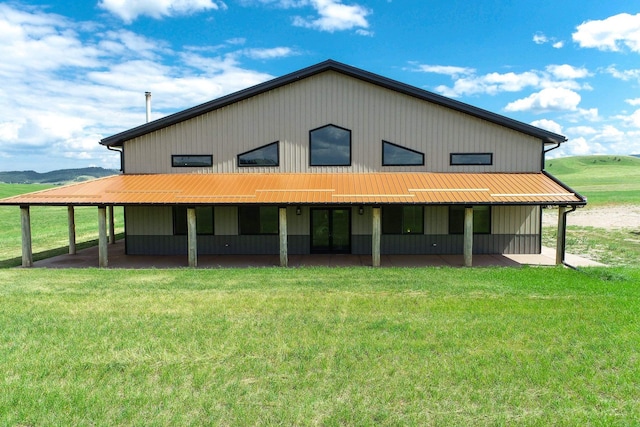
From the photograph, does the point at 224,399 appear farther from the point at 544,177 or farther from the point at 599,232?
the point at 599,232

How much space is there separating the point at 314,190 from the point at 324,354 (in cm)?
828

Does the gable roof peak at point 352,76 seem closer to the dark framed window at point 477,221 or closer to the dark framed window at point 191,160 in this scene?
the dark framed window at point 191,160

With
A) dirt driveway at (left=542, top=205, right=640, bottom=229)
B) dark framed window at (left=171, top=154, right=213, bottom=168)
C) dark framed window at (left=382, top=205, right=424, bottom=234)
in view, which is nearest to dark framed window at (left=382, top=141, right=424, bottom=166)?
dark framed window at (left=382, top=205, right=424, bottom=234)

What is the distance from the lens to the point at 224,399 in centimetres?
504

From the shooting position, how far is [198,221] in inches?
639

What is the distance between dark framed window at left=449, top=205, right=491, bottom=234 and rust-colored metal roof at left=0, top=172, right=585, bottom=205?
154 cm

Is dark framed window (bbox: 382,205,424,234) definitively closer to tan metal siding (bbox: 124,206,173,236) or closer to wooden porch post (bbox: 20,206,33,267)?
tan metal siding (bbox: 124,206,173,236)

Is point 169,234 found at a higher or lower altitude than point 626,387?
higher

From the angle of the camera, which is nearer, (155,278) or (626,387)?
(626,387)

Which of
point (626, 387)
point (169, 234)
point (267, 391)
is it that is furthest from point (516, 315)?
point (169, 234)

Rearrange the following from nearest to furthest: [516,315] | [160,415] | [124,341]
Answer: [160,415], [124,341], [516,315]

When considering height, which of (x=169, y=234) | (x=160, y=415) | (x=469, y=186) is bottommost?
(x=160, y=415)

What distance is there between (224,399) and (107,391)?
5.36 ft

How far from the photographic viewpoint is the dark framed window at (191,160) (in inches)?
635
